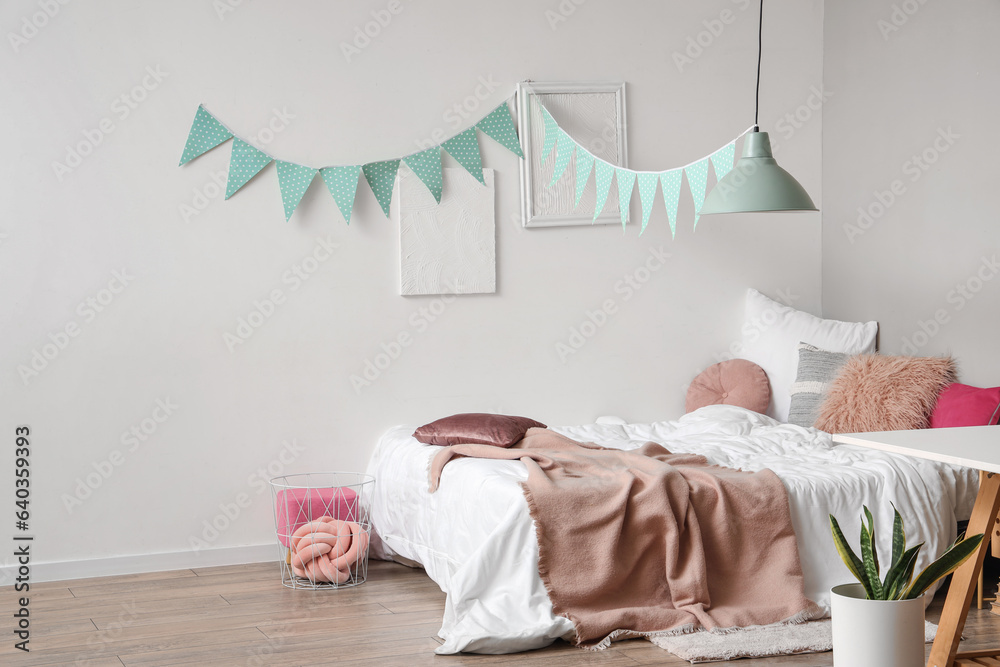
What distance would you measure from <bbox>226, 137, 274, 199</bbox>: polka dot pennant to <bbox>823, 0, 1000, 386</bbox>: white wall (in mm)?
2417

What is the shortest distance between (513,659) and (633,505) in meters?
0.51

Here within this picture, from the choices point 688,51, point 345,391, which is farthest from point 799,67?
point 345,391

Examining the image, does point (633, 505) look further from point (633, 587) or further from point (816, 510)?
point (816, 510)

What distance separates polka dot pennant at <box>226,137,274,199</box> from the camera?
3.44m

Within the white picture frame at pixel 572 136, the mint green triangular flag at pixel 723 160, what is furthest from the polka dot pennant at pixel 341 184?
the mint green triangular flag at pixel 723 160

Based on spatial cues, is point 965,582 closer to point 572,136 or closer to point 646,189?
point 646,189

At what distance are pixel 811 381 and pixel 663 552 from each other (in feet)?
4.58

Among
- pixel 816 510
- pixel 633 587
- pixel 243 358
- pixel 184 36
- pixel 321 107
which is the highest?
pixel 184 36

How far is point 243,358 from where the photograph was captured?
11.4 feet

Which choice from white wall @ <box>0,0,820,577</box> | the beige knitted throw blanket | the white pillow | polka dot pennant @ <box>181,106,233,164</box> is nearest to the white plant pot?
the beige knitted throw blanket

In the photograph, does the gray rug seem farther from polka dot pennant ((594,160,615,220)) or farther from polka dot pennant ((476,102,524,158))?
polka dot pennant ((476,102,524,158))

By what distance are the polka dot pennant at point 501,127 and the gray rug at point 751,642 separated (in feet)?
6.79

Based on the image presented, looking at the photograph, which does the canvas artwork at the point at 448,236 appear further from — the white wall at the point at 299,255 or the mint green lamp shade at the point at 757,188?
the mint green lamp shade at the point at 757,188

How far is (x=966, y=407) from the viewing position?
302 cm
